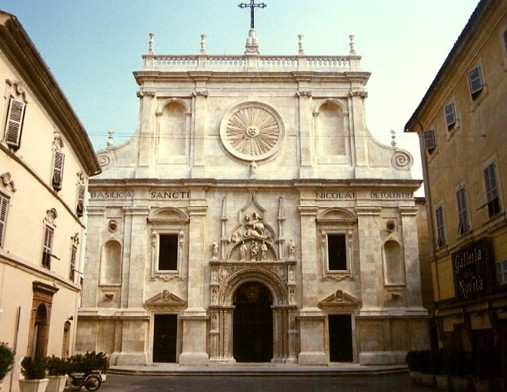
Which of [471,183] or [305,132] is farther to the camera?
[305,132]

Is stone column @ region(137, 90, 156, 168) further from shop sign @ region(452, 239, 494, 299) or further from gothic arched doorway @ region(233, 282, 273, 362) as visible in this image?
shop sign @ region(452, 239, 494, 299)

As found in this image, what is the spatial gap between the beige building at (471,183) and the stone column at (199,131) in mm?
12105

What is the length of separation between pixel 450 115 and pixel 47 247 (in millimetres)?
14254

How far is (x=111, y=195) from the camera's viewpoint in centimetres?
2884

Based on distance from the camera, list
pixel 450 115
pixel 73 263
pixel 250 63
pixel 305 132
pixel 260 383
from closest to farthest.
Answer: pixel 450 115 → pixel 260 383 → pixel 73 263 → pixel 305 132 → pixel 250 63

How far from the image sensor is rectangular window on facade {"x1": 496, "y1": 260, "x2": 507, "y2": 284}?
15070 mm

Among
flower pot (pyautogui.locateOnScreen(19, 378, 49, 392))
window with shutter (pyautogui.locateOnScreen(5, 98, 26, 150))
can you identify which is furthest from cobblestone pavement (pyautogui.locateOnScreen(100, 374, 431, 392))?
window with shutter (pyautogui.locateOnScreen(5, 98, 26, 150))

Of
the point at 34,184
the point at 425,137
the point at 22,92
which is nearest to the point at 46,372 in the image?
the point at 34,184

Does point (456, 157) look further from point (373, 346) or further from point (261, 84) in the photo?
point (261, 84)

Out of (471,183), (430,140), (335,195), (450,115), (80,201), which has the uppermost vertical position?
(450,115)

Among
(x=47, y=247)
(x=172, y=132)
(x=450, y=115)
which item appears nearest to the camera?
(x=47, y=247)

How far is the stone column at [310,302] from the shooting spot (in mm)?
26312

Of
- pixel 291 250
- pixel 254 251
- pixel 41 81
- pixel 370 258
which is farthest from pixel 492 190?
pixel 254 251

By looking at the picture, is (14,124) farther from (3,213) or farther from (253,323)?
(253,323)
